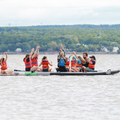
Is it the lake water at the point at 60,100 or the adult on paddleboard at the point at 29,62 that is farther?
the adult on paddleboard at the point at 29,62

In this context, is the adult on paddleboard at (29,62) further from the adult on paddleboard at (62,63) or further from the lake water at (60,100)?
the adult on paddleboard at (62,63)

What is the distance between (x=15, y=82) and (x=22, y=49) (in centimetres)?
16044

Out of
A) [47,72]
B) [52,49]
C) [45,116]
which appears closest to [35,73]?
[47,72]

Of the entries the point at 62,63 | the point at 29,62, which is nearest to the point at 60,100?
the point at 62,63

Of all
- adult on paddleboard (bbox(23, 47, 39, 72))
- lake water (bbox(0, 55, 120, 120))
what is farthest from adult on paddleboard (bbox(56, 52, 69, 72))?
adult on paddleboard (bbox(23, 47, 39, 72))

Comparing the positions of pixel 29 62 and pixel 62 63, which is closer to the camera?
pixel 62 63

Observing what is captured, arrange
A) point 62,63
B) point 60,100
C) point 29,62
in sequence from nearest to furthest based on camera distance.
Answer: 1. point 60,100
2. point 62,63
3. point 29,62

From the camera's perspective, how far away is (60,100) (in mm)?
15891

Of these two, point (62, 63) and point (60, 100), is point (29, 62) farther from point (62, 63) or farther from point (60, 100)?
point (60, 100)

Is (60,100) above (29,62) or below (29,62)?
below

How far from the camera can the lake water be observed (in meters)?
13.4

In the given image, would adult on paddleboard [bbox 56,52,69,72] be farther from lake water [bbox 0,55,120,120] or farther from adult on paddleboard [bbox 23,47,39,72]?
adult on paddleboard [bbox 23,47,39,72]

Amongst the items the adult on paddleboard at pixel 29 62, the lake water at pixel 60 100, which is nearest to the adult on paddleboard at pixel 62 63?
the lake water at pixel 60 100

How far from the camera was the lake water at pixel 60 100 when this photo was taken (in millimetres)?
13383
